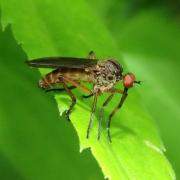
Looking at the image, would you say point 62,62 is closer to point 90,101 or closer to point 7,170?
point 90,101

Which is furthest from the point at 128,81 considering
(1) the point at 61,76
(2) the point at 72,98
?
(1) the point at 61,76

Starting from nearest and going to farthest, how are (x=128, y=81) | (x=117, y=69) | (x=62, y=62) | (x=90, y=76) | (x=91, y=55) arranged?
1. (x=62, y=62)
2. (x=128, y=81)
3. (x=91, y=55)
4. (x=117, y=69)
5. (x=90, y=76)

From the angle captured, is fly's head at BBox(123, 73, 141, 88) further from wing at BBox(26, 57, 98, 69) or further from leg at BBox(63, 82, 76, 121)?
leg at BBox(63, 82, 76, 121)

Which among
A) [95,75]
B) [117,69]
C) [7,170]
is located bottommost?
[7,170]

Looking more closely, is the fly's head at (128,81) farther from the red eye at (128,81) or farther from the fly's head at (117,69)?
the fly's head at (117,69)

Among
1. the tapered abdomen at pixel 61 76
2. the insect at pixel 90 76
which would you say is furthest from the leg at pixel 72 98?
the tapered abdomen at pixel 61 76

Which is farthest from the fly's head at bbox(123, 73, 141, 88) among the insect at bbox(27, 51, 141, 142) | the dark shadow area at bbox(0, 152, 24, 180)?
the dark shadow area at bbox(0, 152, 24, 180)
